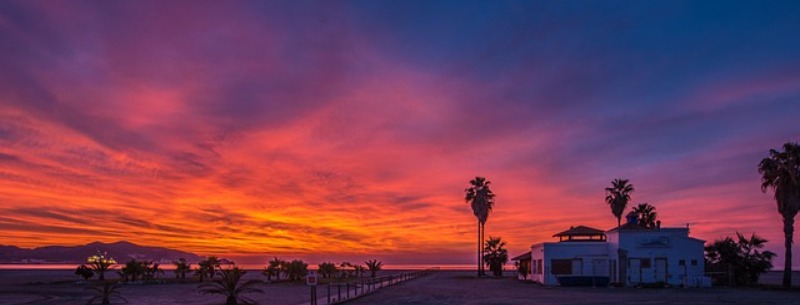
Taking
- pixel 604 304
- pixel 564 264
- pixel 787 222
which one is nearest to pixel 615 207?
pixel 564 264

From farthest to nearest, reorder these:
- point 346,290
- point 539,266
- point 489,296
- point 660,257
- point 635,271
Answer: point 539,266
point 635,271
point 660,257
point 346,290
point 489,296

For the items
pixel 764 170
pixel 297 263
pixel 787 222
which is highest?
pixel 764 170

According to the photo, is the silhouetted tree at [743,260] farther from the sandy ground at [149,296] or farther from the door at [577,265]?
the sandy ground at [149,296]

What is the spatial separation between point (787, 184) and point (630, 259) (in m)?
13.0

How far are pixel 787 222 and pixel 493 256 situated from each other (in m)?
40.3

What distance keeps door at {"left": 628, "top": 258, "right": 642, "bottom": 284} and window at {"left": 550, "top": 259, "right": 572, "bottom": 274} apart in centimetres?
530

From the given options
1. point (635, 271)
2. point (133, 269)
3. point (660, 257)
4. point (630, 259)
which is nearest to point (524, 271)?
point (630, 259)

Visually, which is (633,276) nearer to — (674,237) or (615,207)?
(674,237)

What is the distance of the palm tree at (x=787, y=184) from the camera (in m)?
49.3

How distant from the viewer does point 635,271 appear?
5478cm

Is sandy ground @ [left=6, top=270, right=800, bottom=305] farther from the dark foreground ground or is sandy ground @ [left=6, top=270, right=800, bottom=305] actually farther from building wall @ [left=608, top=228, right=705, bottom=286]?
building wall @ [left=608, top=228, right=705, bottom=286]

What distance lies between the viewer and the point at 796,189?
162 feet

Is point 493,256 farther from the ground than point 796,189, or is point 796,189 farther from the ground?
point 796,189

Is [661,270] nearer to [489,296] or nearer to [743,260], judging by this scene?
[743,260]
